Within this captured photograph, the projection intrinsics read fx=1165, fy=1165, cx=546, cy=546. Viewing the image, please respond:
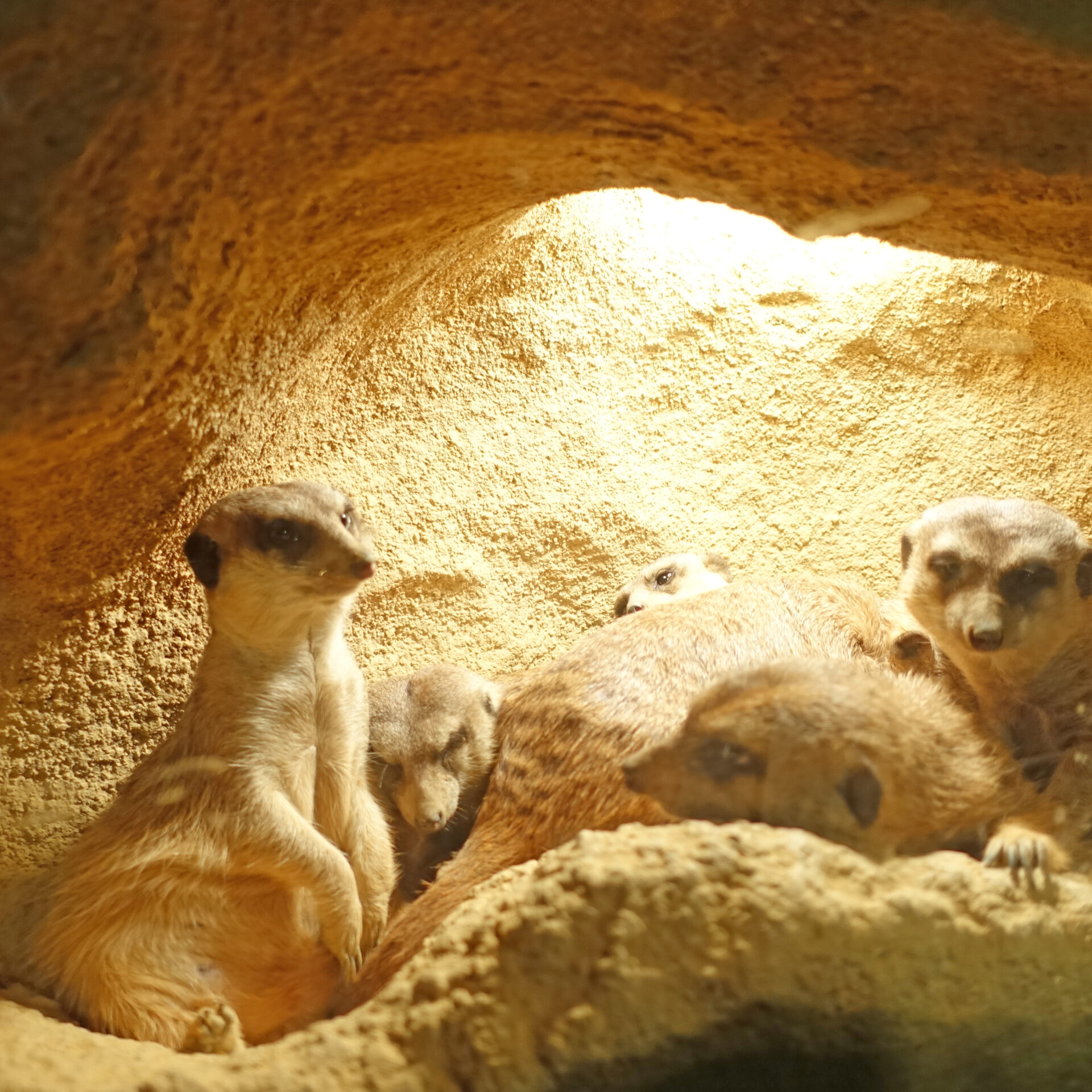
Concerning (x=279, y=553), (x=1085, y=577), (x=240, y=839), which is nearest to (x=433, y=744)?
(x=240, y=839)

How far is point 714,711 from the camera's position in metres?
1.92

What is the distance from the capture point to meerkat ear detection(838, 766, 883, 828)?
1.84 m

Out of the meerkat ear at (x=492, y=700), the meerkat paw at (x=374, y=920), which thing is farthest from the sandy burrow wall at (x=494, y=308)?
the meerkat paw at (x=374, y=920)

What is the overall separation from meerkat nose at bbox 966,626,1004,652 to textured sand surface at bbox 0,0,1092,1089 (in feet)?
1.71

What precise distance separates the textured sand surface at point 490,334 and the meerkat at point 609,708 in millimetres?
413

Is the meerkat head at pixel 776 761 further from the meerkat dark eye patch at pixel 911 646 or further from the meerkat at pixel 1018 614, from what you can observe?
the meerkat dark eye patch at pixel 911 646

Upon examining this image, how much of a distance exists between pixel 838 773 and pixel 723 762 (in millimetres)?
180

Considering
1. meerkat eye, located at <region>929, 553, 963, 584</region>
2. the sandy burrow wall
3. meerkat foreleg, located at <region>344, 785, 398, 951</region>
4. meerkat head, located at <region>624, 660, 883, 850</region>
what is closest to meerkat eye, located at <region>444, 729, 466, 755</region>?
meerkat foreleg, located at <region>344, 785, 398, 951</region>

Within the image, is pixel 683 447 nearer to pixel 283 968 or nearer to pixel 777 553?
pixel 777 553

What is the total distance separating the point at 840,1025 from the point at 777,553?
202cm

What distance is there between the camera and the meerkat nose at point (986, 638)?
2221mm

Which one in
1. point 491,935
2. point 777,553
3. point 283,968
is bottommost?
point 283,968

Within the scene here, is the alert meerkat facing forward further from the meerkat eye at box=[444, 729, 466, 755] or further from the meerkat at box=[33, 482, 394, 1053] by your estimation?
the meerkat at box=[33, 482, 394, 1053]

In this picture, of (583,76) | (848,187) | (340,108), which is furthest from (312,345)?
(848,187)
